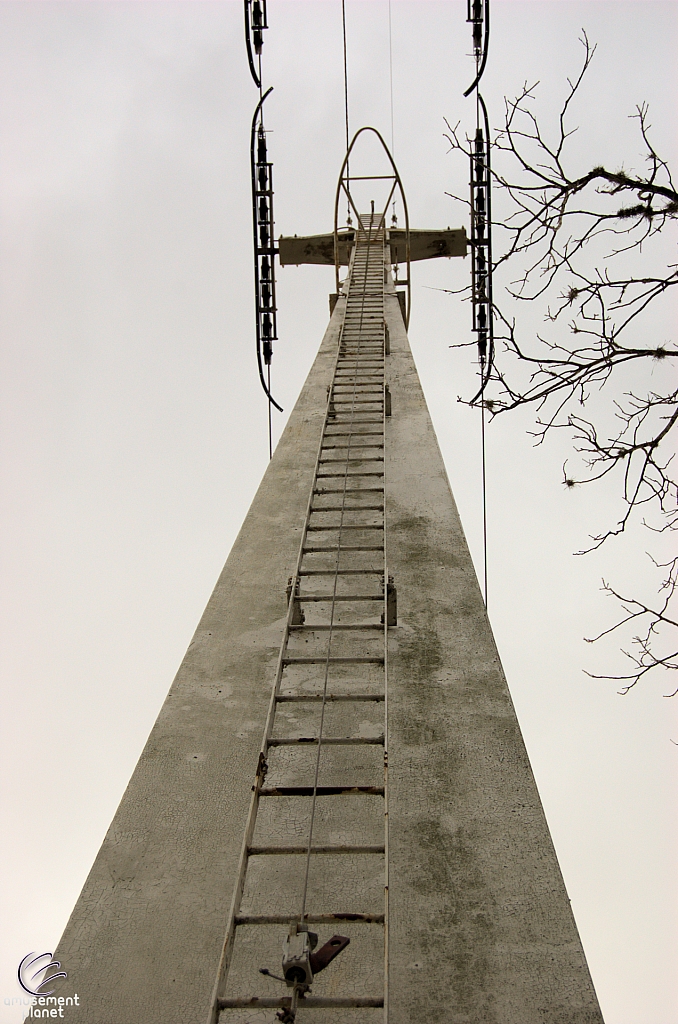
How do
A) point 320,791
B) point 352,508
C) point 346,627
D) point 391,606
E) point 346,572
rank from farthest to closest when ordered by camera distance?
point 352,508, point 346,572, point 391,606, point 346,627, point 320,791

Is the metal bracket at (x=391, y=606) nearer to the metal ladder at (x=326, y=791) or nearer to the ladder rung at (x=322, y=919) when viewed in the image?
the metal ladder at (x=326, y=791)

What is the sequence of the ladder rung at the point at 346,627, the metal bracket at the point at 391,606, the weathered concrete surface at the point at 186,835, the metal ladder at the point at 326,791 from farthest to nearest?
the metal bracket at the point at 391,606 < the ladder rung at the point at 346,627 < the weathered concrete surface at the point at 186,835 < the metal ladder at the point at 326,791

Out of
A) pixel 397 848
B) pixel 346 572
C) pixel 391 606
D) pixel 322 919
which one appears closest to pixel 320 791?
pixel 397 848

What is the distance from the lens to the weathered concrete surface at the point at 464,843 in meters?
5.91

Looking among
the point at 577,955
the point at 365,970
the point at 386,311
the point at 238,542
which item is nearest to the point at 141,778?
the point at 365,970

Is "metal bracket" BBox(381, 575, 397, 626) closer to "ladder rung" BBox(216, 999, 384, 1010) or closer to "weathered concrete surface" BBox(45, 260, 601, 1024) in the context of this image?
"weathered concrete surface" BBox(45, 260, 601, 1024)

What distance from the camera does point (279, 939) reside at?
632 cm

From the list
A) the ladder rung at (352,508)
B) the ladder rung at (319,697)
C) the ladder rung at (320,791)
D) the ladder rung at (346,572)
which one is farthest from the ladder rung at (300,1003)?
the ladder rung at (352,508)

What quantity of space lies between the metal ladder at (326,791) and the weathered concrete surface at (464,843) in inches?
6.8

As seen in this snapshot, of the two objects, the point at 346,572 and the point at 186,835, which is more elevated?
the point at 346,572

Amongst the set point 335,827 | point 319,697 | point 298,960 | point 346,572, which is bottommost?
point 335,827

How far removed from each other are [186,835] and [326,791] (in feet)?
3.40

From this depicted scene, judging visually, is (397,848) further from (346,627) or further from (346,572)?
(346,572)

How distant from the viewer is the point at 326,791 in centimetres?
671
